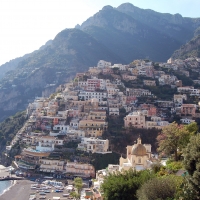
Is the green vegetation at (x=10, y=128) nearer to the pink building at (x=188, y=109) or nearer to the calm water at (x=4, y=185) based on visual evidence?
the calm water at (x=4, y=185)

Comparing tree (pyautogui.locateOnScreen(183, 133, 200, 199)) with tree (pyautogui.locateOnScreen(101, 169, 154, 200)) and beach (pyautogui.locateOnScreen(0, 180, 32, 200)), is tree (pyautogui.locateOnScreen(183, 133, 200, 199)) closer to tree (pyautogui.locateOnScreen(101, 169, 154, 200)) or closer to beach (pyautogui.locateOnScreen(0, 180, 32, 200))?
tree (pyautogui.locateOnScreen(101, 169, 154, 200))

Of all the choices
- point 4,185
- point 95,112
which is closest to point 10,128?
point 95,112

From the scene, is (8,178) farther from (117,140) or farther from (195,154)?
(195,154)

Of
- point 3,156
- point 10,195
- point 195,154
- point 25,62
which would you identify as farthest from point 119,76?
point 25,62

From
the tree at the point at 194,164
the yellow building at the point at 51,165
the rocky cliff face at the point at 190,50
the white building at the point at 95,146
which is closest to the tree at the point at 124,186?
the tree at the point at 194,164

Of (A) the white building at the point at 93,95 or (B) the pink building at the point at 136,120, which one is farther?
(A) the white building at the point at 93,95
